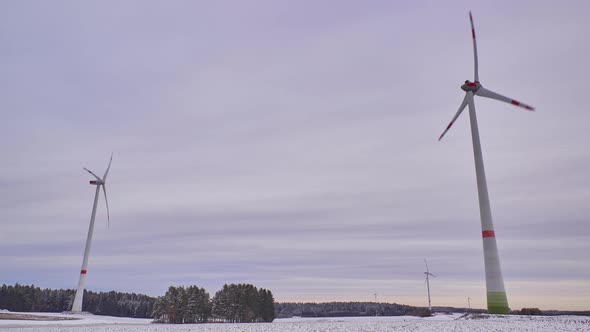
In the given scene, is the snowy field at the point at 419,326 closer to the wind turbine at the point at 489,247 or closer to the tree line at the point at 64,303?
the wind turbine at the point at 489,247

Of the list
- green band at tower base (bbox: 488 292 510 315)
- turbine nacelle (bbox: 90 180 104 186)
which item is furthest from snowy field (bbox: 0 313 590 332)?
turbine nacelle (bbox: 90 180 104 186)

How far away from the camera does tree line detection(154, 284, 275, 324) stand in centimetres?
12062

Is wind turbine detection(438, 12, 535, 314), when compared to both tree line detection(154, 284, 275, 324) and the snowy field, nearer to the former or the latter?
the snowy field

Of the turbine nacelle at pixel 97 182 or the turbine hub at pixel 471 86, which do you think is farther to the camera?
the turbine nacelle at pixel 97 182

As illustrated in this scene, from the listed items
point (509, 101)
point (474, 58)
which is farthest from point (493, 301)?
point (474, 58)

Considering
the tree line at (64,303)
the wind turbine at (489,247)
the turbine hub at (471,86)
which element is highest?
the turbine hub at (471,86)

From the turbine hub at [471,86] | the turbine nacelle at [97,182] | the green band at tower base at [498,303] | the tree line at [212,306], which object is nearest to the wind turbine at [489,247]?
the green band at tower base at [498,303]

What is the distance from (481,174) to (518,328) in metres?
26.2

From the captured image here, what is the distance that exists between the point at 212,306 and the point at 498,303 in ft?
305

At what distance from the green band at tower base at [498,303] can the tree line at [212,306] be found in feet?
278

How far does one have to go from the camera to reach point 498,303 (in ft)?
164

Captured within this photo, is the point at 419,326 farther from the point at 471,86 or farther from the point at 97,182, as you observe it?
the point at 97,182

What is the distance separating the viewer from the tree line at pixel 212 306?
12062cm

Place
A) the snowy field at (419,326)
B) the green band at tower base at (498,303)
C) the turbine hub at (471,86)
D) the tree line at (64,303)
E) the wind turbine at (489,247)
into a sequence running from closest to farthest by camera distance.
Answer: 1. the snowy field at (419,326)
2. the green band at tower base at (498,303)
3. the wind turbine at (489,247)
4. the turbine hub at (471,86)
5. the tree line at (64,303)
